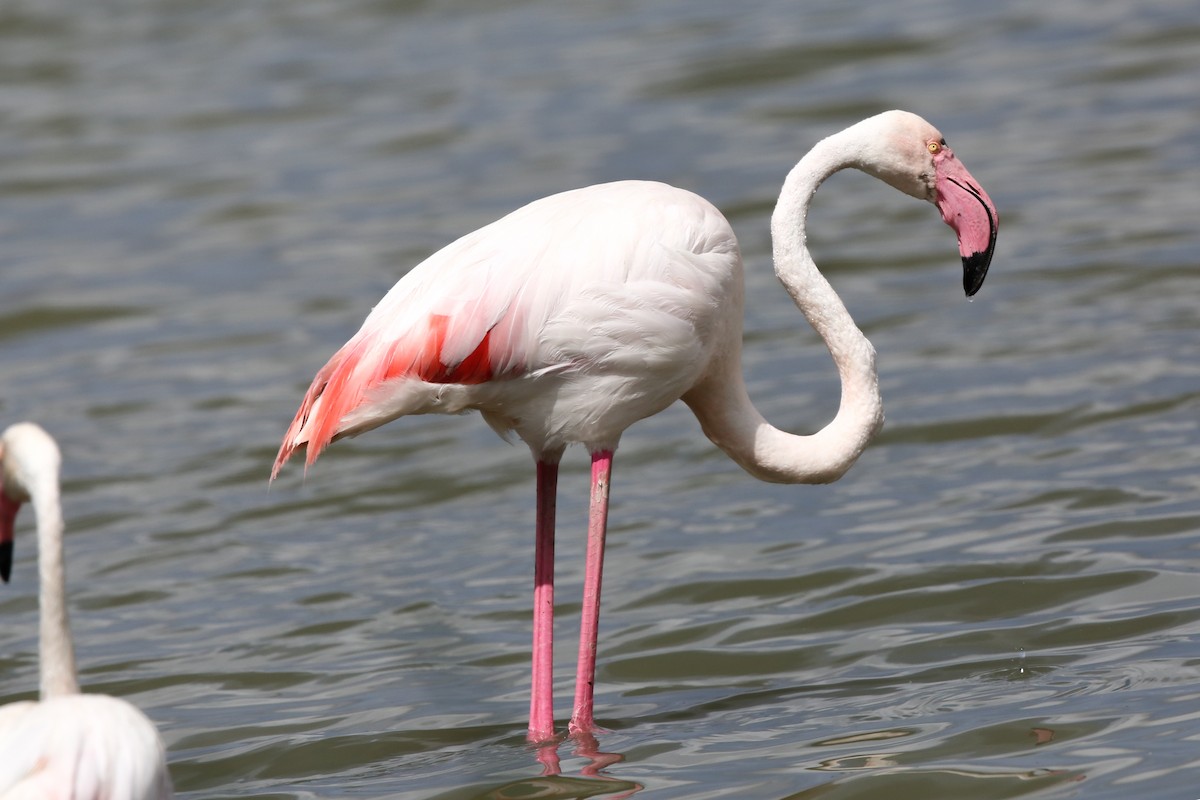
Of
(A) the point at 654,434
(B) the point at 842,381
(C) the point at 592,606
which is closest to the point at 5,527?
(C) the point at 592,606

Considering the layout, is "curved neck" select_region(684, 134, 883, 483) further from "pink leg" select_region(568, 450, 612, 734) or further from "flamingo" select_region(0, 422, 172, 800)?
"flamingo" select_region(0, 422, 172, 800)

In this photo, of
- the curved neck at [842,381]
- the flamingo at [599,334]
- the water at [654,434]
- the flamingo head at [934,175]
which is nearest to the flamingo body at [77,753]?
the flamingo at [599,334]

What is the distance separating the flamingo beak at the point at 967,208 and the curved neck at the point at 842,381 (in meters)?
0.26

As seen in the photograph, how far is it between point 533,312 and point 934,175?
1.24 meters

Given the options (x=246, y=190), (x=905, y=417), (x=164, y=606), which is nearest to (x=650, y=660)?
(x=164, y=606)

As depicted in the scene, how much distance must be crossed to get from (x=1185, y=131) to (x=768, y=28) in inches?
196

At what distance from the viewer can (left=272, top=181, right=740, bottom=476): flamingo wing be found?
4.59m

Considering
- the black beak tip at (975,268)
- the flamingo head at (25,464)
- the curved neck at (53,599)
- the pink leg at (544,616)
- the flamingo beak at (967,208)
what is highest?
the flamingo beak at (967,208)

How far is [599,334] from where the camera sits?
4.62 metres

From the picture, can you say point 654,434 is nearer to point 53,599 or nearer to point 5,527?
point 5,527

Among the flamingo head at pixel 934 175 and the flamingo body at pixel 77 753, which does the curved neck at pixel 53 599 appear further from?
the flamingo head at pixel 934 175

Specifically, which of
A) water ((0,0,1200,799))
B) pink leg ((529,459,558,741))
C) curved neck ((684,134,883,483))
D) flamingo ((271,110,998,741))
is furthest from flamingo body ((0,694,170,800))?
curved neck ((684,134,883,483))

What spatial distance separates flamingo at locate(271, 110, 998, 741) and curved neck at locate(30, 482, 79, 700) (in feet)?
3.79

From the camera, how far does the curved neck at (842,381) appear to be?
4934 mm
